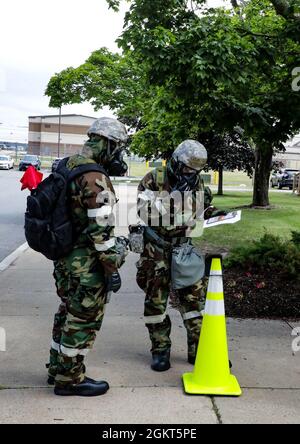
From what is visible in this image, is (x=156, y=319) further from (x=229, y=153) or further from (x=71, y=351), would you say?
(x=229, y=153)

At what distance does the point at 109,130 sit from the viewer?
11.5 ft

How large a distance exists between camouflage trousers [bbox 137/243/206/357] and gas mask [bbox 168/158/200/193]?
51cm

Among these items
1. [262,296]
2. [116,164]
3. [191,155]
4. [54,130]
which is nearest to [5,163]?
[54,130]

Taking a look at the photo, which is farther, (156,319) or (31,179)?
(156,319)

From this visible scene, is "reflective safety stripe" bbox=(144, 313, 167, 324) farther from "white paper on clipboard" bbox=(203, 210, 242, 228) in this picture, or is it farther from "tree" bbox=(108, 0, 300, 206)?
"tree" bbox=(108, 0, 300, 206)

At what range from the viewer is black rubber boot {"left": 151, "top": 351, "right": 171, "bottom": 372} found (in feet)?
13.4

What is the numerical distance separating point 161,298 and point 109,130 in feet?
4.64

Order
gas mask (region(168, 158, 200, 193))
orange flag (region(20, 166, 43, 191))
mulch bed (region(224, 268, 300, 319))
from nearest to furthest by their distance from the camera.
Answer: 1. orange flag (region(20, 166, 43, 191))
2. gas mask (region(168, 158, 200, 193))
3. mulch bed (region(224, 268, 300, 319))

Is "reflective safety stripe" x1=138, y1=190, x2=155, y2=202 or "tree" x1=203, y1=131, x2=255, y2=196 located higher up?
"tree" x1=203, y1=131, x2=255, y2=196

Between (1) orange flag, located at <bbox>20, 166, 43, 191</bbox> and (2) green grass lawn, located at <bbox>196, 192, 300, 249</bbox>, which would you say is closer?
(1) orange flag, located at <bbox>20, 166, 43, 191</bbox>

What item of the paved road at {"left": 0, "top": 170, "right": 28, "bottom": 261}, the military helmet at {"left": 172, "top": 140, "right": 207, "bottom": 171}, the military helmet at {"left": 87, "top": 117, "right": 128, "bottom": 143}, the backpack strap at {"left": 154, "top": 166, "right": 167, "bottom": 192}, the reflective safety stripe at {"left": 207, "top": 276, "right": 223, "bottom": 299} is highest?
the military helmet at {"left": 87, "top": 117, "right": 128, "bottom": 143}

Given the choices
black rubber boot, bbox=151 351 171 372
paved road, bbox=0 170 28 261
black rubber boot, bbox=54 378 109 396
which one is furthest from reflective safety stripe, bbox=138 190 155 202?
paved road, bbox=0 170 28 261
